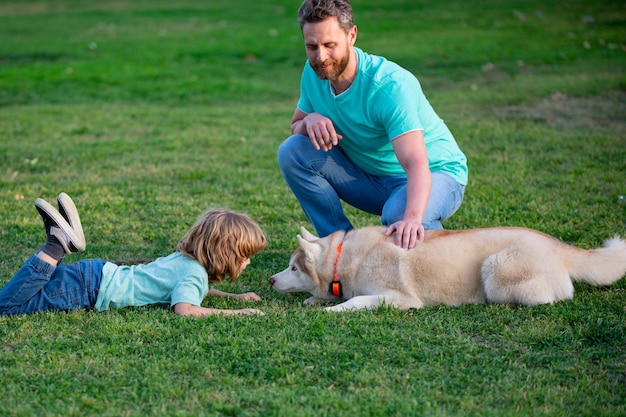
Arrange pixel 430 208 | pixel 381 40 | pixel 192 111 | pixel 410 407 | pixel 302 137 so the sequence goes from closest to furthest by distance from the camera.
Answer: pixel 410 407
pixel 430 208
pixel 302 137
pixel 192 111
pixel 381 40

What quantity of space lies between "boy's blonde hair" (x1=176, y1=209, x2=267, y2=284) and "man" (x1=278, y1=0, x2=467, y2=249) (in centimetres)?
86

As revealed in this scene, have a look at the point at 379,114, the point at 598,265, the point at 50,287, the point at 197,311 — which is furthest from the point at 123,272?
the point at 598,265

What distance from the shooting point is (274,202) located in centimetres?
743

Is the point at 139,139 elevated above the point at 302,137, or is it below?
below

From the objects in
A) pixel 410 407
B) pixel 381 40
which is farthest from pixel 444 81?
pixel 410 407

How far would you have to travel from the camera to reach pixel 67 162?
9078 mm

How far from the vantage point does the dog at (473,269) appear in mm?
4629

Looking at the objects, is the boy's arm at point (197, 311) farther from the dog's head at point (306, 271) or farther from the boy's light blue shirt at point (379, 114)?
the boy's light blue shirt at point (379, 114)

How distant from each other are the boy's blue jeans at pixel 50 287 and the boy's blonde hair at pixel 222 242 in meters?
0.62

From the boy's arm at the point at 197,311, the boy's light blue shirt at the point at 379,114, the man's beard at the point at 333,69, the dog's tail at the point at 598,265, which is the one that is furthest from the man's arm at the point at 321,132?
the dog's tail at the point at 598,265

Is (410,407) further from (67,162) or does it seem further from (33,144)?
(33,144)

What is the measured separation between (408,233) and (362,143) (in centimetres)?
99

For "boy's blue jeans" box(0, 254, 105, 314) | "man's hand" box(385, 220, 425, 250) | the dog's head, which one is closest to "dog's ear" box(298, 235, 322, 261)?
the dog's head

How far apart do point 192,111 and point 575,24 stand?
466 inches
